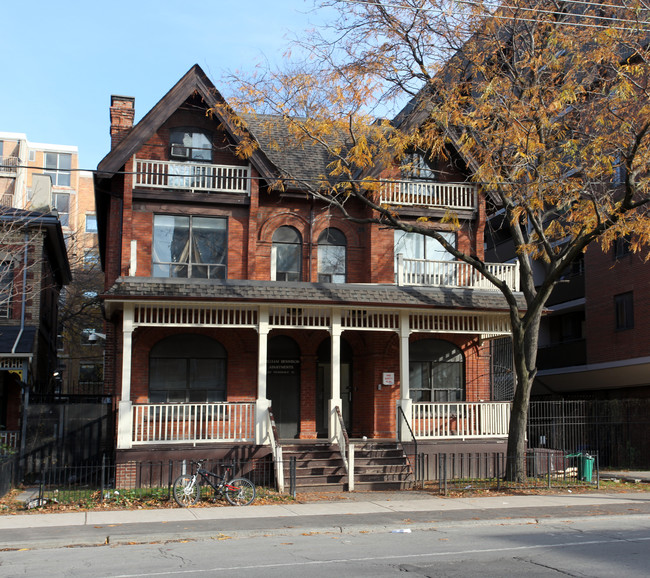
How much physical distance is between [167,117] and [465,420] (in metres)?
11.4

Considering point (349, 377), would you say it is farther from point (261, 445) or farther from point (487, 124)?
point (487, 124)

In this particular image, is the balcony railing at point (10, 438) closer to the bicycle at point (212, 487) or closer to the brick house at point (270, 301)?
the brick house at point (270, 301)

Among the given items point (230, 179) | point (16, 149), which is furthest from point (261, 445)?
point (16, 149)

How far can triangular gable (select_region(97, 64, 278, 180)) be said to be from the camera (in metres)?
20.3

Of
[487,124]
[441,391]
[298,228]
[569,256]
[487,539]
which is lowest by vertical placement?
[487,539]

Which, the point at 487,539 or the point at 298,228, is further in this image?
the point at 298,228

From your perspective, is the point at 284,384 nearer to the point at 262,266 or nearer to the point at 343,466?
the point at 262,266

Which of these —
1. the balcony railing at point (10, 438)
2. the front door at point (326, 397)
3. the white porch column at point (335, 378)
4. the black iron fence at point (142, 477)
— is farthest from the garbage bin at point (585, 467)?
the balcony railing at point (10, 438)

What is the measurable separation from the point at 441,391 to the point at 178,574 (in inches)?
584

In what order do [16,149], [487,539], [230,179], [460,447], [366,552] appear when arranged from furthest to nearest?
[16,149]
[230,179]
[460,447]
[487,539]
[366,552]

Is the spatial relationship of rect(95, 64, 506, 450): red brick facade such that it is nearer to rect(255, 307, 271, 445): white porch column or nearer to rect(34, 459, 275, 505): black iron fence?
rect(255, 307, 271, 445): white porch column

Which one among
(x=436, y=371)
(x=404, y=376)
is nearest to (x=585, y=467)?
(x=436, y=371)

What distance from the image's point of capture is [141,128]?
20.5 m

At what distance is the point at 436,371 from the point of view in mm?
22906
